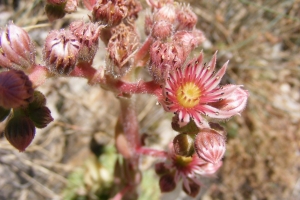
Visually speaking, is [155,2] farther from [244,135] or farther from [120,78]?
[244,135]

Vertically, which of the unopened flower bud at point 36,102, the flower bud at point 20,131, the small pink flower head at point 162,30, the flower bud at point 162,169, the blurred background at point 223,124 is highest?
→ the small pink flower head at point 162,30

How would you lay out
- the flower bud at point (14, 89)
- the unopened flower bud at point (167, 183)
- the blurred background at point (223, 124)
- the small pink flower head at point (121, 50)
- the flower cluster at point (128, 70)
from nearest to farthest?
the flower bud at point (14, 89) < the flower cluster at point (128, 70) < the small pink flower head at point (121, 50) < the unopened flower bud at point (167, 183) < the blurred background at point (223, 124)

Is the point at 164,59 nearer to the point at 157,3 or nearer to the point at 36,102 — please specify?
the point at 157,3

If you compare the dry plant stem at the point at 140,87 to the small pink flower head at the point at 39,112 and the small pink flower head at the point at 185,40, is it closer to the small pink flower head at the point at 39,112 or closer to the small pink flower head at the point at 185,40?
the small pink flower head at the point at 185,40

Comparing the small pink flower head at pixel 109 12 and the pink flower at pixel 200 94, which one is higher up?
the small pink flower head at pixel 109 12

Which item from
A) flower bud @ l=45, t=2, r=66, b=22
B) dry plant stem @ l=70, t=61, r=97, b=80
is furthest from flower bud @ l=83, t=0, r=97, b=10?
dry plant stem @ l=70, t=61, r=97, b=80

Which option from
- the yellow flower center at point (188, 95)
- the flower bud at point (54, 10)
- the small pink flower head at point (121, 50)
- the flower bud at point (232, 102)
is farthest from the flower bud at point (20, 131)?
the flower bud at point (232, 102)

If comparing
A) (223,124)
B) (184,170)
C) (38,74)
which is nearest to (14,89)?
(38,74)
